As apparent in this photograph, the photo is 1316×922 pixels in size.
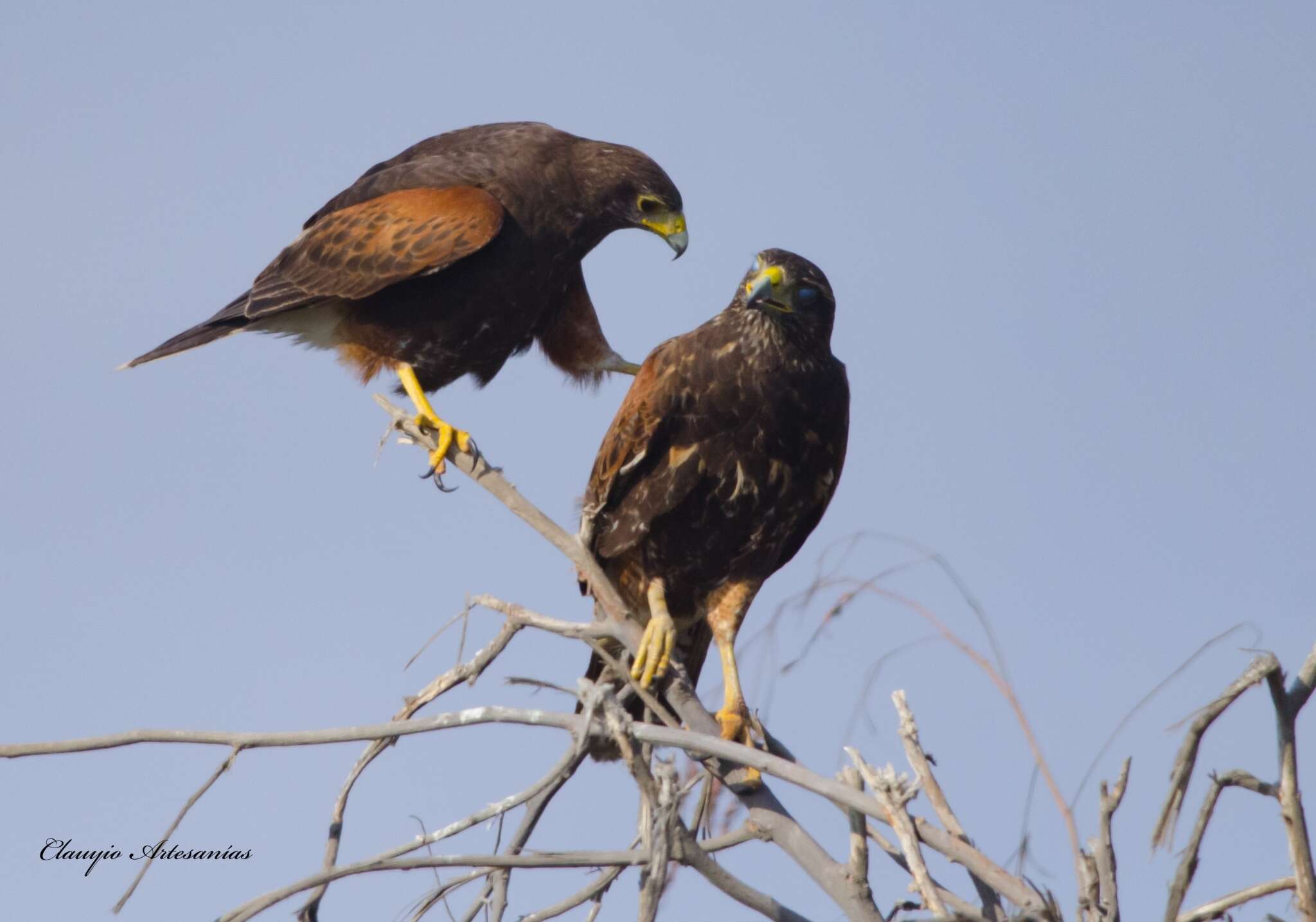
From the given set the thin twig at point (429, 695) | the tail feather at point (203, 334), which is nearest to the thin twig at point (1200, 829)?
the thin twig at point (429, 695)

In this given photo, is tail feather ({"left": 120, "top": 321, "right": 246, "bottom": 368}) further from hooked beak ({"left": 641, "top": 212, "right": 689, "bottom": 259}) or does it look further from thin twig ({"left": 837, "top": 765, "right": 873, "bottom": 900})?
thin twig ({"left": 837, "top": 765, "right": 873, "bottom": 900})

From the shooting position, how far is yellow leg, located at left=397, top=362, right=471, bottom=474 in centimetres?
555

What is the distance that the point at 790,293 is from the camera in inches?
193

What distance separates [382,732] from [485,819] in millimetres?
339

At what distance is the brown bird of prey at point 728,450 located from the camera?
16.1ft

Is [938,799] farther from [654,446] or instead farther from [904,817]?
[654,446]

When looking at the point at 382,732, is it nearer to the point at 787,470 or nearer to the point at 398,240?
the point at 787,470

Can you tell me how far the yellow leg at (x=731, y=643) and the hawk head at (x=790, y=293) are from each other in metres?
0.93

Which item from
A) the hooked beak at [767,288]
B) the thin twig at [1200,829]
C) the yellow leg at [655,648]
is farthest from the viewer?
the hooked beak at [767,288]

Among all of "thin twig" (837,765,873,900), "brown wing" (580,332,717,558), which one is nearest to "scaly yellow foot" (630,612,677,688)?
"brown wing" (580,332,717,558)

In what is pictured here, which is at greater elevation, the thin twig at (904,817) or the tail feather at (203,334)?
the tail feather at (203,334)

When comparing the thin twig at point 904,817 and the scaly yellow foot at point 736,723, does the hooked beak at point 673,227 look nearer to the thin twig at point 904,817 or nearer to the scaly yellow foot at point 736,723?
the scaly yellow foot at point 736,723

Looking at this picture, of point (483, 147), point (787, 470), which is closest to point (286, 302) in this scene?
point (483, 147)

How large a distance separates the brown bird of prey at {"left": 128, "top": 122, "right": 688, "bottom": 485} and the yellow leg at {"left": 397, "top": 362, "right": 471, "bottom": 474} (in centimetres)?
2
